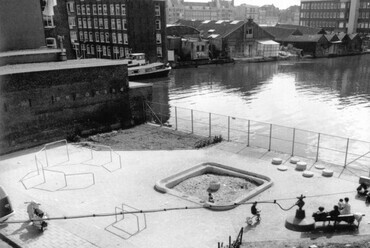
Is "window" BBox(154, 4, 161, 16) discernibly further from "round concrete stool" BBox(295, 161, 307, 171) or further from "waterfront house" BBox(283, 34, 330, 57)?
"round concrete stool" BBox(295, 161, 307, 171)

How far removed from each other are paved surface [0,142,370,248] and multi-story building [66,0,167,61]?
159 ft

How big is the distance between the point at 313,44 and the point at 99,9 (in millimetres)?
59084

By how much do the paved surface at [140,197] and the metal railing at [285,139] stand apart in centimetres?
411

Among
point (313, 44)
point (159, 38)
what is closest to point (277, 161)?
point (159, 38)

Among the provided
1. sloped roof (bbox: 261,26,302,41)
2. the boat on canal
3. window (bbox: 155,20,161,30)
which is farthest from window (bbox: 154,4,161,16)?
sloped roof (bbox: 261,26,302,41)

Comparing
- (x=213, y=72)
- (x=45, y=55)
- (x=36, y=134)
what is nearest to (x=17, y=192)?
(x=36, y=134)

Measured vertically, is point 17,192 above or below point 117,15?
below

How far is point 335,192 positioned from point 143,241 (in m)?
9.61

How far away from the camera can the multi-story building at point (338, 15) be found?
120m

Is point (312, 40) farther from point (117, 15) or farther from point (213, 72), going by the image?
point (117, 15)

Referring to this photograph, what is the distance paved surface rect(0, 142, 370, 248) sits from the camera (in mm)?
13539

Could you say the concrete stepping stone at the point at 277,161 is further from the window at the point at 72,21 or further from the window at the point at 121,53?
the window at the point at 72,21

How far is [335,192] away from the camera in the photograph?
1706 centimetres

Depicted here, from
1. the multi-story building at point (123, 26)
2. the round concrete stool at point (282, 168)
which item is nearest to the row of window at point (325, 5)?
the multi-story building at point (123, 26)
